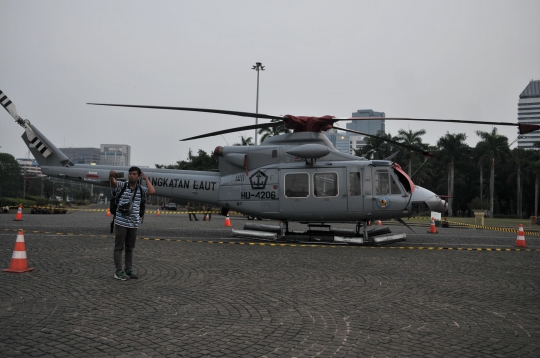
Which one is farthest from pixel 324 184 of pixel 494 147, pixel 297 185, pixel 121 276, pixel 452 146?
pixel 494 147

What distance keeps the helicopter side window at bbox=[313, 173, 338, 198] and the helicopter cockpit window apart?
28cm

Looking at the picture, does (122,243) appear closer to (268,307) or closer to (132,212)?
(132,212)

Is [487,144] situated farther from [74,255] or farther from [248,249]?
[74,255]

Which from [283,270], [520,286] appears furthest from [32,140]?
[520,286]

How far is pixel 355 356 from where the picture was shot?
12.0 feet

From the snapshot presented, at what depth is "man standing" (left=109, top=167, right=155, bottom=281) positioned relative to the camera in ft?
21.8

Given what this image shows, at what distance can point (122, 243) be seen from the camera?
669cm

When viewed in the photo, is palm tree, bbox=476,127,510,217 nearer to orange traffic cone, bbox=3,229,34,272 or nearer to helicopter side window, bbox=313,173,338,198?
helicopter side window, bbox=313,173,338,198

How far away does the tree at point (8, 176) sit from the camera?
224 feet

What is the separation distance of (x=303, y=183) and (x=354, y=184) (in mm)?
1584

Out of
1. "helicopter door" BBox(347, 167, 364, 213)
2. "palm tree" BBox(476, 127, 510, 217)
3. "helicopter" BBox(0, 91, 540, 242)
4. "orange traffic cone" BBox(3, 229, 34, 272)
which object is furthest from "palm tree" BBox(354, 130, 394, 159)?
"orange traffic cone" BBox(3, 229, 34, 272)

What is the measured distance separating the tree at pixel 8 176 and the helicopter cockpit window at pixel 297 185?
228 feet

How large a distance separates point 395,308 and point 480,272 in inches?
146

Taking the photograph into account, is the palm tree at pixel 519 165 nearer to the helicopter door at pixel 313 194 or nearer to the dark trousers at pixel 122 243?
the helicopter door at pixel 313 194
